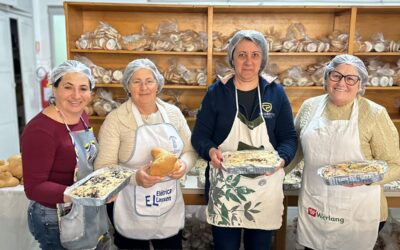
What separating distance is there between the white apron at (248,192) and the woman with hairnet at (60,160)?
0.56m

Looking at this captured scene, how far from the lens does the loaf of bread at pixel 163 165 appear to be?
4.31 feet

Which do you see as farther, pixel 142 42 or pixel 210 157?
pixel 142 42

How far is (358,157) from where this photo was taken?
1400mm

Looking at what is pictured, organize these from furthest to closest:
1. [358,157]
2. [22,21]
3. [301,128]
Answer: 1. [22,21]
2. [301,128]
3. [358,157]

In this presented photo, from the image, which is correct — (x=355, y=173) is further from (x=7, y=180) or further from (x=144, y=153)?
(x=7, y=180)

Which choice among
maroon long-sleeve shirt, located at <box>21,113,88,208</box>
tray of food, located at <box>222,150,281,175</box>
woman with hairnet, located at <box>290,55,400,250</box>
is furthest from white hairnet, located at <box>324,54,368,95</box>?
maroon long-sleeve shirt, located at <box>21,113,88,208</box>

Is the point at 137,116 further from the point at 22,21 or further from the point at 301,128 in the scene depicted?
the point at 22,21

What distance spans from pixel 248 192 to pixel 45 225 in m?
0.84

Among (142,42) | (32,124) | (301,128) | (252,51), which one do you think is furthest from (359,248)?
(142,42)

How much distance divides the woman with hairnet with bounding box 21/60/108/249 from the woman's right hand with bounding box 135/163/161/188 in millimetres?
208

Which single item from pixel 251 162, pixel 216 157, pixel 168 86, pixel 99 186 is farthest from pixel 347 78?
pixel 168 86

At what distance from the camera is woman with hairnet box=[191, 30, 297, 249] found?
1.45m

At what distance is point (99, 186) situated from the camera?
1219 millimetres

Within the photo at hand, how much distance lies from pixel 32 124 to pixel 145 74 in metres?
0.49
